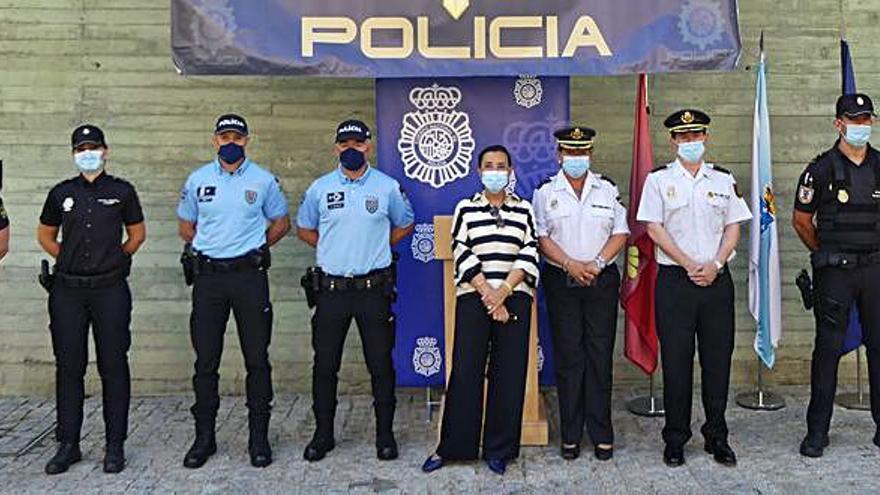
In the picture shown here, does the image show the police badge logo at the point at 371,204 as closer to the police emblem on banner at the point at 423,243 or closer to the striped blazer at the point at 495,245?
the striped blazer at the point at 495,245

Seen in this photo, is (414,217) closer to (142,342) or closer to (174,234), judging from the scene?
(174,234)

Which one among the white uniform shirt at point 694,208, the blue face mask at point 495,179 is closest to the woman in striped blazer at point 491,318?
the blue face mask at point 495,179

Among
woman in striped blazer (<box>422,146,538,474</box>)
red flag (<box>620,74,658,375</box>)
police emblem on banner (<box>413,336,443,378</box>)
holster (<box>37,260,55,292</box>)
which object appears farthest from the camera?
police emblem on banner (<box>413,336,443,378</box>)

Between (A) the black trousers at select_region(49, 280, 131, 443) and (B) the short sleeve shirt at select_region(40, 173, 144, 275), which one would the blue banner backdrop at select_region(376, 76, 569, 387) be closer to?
(B) the short sleeve shirt at select_region(40, 173, 144, 275)

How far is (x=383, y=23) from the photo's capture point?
5.52 m

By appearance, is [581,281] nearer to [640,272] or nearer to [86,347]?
[640,272]

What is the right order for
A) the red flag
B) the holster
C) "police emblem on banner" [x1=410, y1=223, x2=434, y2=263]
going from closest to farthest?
the holster, the red flag, "police emblem on banner" [x1=410, y1=223, x2=434, y2=263]

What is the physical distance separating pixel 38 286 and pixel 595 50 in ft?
14.1

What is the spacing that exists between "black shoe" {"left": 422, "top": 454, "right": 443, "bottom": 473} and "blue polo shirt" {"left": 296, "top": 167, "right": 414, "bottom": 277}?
111 centimetres

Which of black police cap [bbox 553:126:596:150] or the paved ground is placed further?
black police cap [bbox 553:126:596:150]

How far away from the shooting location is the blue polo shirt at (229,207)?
520 cm

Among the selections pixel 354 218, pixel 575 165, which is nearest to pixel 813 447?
pixel 575 165

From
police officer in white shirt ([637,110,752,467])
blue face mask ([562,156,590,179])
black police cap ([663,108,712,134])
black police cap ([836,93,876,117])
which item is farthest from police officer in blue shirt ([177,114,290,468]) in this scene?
black police cap ([836,93,876,117])

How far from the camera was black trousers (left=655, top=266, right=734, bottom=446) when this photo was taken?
5.14m
